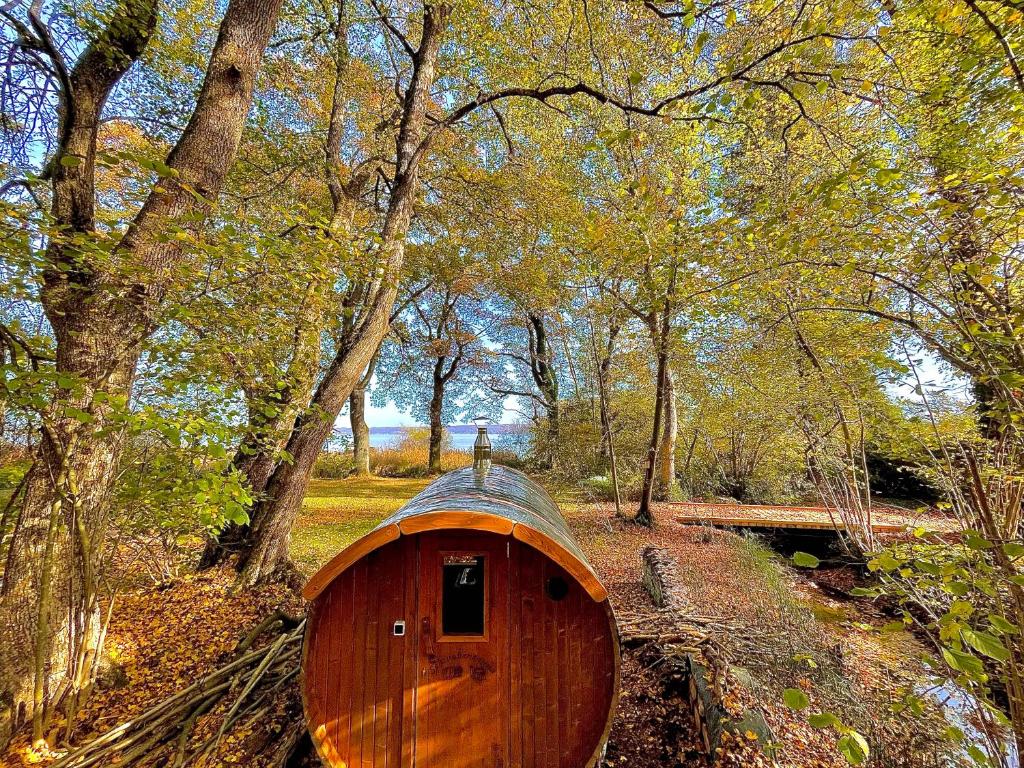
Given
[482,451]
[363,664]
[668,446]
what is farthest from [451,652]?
[668,446]

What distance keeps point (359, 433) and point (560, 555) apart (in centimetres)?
1425

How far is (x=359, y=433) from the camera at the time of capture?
49.4 ft

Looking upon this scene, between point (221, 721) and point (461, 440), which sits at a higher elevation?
point (461, 440)

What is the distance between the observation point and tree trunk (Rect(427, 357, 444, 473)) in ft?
52.3

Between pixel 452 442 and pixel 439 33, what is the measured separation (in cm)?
1508

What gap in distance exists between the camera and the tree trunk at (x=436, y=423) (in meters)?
15.9

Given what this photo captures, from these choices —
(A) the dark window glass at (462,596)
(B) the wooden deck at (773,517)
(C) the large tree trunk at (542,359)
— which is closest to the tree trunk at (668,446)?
(B) the wooden deck at (773,517)

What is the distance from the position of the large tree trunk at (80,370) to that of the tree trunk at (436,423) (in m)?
13.0

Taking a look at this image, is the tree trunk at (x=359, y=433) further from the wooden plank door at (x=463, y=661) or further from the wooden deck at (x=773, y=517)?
the wooden plank door at (x=463, y=661)

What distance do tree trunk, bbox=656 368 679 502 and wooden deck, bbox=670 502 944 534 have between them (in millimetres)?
503

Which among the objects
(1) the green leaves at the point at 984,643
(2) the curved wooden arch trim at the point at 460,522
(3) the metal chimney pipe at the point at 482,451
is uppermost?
(3) the metal chimney pipe at the point at 482,451

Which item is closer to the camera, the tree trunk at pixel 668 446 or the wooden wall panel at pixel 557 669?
the wooden wall panel at pixel 557 669

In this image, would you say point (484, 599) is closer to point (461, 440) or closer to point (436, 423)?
point (436, 423)

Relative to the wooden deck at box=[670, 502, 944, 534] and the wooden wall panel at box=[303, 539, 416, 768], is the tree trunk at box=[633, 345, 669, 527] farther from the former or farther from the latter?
the wooden wall panel at box=[303, 539, 416, 768]
